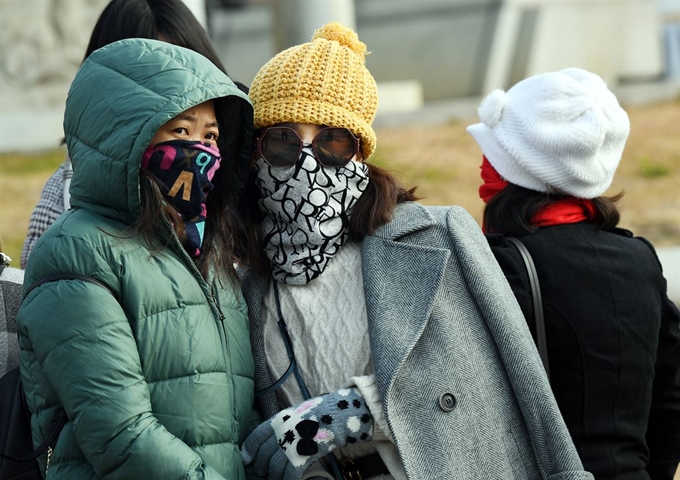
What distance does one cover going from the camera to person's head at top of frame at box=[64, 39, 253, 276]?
2.43 metres

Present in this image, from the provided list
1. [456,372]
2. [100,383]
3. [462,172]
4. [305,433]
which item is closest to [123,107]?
[100,383]

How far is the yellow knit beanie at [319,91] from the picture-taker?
2.80 metres

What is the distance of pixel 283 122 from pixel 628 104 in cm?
1175

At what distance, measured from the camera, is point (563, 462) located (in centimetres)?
270

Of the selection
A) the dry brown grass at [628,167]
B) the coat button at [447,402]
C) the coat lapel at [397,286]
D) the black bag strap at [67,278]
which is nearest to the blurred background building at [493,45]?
the dry brown grass at [628,167]

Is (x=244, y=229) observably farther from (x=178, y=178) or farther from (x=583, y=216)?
(x=583, y=216)

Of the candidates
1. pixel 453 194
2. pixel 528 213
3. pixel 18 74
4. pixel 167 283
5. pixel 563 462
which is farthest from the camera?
Result: pixel 18 74

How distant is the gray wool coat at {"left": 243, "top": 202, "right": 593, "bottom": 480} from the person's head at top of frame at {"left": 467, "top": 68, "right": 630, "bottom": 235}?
420 mm

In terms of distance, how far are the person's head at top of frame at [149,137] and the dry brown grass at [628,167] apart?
24.5ft

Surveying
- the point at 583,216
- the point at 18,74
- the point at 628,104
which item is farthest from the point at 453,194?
the point at 583,216

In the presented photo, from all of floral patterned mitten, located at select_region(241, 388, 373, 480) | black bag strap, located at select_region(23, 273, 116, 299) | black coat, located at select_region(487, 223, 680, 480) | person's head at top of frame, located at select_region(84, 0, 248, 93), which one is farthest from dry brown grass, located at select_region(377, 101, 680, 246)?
black bag strap, located at select_region(23, 273, 116, 299)

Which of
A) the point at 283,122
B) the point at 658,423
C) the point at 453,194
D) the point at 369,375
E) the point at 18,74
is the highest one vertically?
the point at 283,122

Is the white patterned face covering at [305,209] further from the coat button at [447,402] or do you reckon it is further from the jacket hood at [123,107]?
the coat button at [447,402]

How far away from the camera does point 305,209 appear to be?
2.79 meters
